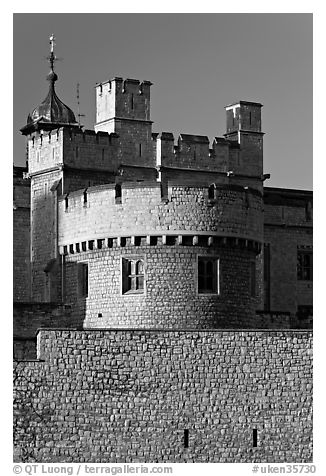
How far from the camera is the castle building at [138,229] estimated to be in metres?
58.8

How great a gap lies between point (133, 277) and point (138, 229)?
1488mm

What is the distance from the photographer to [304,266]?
72.1m

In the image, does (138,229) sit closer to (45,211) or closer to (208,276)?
(208,276)

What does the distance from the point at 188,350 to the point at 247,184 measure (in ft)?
44.1

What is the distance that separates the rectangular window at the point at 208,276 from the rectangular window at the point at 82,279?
383 cm

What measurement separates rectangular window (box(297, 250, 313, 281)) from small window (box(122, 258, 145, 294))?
14.2 metres

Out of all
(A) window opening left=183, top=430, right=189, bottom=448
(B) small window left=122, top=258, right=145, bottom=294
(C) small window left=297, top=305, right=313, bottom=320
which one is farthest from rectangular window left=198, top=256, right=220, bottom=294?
(C) small window left=297, top=305, right=313, bottom=320

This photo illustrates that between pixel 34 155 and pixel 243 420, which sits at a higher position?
pixel 34 155

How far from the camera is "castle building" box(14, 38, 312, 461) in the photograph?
58.8m

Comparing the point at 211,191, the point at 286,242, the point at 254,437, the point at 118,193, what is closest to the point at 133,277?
the point at 118,193

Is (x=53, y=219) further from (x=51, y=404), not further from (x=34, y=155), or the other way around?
(x=51, y=404)

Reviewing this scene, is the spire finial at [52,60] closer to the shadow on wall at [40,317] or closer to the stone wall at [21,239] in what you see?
the stone wall at [21,239]

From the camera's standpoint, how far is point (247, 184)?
222ft

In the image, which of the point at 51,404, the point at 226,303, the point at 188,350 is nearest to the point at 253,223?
the point at 226,303
